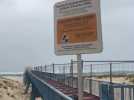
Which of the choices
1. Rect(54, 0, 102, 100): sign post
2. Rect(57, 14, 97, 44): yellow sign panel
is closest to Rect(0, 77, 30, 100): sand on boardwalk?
Rect(54, 0, 102, 100): sign post

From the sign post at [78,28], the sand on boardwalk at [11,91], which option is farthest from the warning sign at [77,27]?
the sand on boardwalk at [11,91]

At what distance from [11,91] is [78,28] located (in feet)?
226

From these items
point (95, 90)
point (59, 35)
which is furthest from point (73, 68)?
point (59, 35)

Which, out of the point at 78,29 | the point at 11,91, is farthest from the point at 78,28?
the point at 11,91

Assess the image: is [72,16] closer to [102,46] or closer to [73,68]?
[102,46]

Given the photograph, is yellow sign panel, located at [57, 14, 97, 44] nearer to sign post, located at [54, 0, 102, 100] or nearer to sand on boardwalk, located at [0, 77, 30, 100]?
sign post, located at [54, 0, 102, 100]

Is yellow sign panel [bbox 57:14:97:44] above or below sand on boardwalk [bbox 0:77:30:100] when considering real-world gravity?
above

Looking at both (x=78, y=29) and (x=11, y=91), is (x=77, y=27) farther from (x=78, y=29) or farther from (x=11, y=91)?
(x=11, y=91)

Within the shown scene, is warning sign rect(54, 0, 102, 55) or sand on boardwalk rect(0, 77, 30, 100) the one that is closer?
warning sign rect(54, 0, 102, 55)

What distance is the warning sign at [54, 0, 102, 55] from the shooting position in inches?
415

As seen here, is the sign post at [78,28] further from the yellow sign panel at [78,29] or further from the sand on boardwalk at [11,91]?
the sand on boardwalk at [11,91]

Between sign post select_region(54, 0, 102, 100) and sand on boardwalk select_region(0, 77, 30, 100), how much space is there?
6077 cm

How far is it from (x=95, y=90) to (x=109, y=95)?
6.93m

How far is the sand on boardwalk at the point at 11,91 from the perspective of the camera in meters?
73.5
